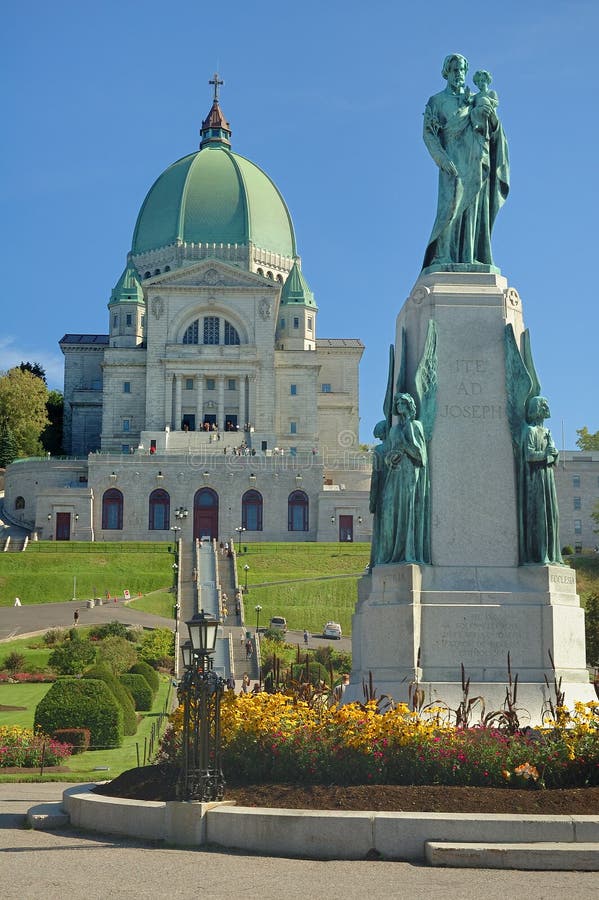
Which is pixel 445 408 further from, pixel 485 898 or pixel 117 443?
pixel 117 443

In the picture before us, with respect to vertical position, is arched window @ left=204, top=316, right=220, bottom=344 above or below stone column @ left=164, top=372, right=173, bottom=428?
above

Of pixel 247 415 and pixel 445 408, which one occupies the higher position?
pixel 247 415

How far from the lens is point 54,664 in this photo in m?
47.6

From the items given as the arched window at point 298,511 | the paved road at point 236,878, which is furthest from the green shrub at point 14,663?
the arched window at point 298,511

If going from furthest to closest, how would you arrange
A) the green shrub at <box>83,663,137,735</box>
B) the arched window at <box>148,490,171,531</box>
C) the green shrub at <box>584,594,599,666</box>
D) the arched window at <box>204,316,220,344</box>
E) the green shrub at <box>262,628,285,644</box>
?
the arched window at <box>204,316,220,344</box>
the arched window at <box>148,490,171,531</box>
the green shrub at <box>262,628,285,644</box>
the green shrub at <box>584,594,599,666</box>
the green shrub at <box>83,663,137,735</box>

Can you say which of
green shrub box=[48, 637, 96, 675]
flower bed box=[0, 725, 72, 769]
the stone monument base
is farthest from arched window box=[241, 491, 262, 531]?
the stone monument base

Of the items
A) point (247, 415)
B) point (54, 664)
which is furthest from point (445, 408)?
point (247, 415)

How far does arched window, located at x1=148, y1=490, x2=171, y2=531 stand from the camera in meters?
87.9

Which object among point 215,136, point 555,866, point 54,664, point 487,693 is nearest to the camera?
point 555,866

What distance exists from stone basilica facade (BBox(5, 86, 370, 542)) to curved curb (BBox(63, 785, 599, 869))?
7017cm

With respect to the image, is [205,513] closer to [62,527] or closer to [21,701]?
[62,527]

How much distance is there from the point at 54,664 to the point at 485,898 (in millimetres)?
38116

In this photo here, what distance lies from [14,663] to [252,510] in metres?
41.2

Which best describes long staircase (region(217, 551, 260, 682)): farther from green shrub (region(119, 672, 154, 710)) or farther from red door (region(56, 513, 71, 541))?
red door (region(56, 513, 71, 541))
